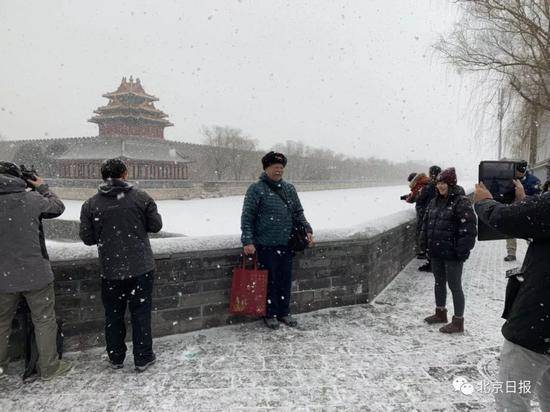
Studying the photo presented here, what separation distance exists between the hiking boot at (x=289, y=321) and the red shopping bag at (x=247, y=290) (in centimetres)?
39

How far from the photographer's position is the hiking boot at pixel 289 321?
4600 millimetres

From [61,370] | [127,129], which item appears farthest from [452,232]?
[127,129]

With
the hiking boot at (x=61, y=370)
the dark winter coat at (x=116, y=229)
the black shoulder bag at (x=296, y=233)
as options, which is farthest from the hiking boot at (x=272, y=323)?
the hiking boot at (x=61, y=370)

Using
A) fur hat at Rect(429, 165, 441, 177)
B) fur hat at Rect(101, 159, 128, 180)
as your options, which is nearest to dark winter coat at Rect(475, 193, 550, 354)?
fur hat at Rect(101, 159, 128, 180)

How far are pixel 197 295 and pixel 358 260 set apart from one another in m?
2.19

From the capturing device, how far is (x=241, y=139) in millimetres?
58750

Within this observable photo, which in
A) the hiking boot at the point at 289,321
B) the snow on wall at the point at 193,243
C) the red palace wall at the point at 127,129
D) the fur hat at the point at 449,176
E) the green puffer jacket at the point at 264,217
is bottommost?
the hiking boot at the point at 289,321

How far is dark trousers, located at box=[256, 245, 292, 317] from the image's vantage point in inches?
177

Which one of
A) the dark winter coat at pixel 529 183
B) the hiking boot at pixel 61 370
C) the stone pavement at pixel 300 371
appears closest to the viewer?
the stone pavement at pixel 300 371

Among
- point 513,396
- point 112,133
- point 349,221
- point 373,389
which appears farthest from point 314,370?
point 112,133

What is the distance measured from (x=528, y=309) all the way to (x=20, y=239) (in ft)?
11.3

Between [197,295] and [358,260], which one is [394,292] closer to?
[358,260]

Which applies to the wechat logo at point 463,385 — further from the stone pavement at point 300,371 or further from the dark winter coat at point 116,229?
the dark winter coat at point 116,229

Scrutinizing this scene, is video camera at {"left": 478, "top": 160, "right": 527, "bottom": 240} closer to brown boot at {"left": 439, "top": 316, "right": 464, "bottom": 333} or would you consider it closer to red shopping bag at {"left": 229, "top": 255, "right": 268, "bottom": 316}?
brown boot at {"left": 439, "top": 316, "right": 464, "bottom": 333}
